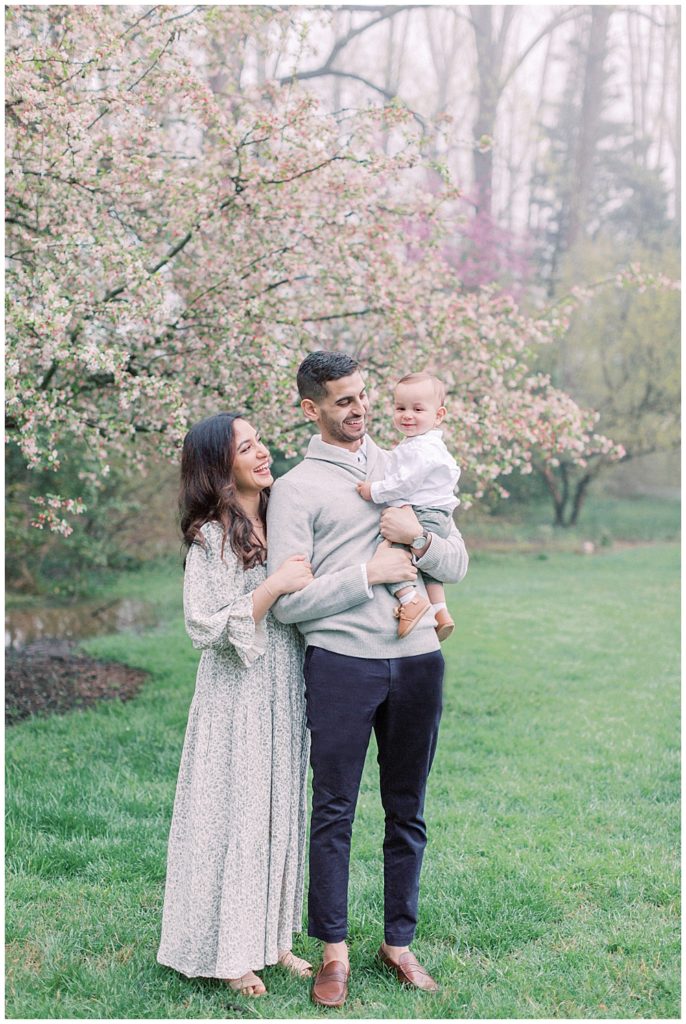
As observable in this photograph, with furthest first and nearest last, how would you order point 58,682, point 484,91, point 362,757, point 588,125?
point 588,125 → point 484,91 → point 58,682 → point 362,757

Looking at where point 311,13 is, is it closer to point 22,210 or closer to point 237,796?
point 22,210

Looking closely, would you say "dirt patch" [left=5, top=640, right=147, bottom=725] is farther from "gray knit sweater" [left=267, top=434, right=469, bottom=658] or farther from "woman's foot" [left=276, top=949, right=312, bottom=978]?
"gray knit sweater" [left=267, top=434, right=469, bottom=658]

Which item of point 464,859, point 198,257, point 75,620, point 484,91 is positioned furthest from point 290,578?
point 484,91

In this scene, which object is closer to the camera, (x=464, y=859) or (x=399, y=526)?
(x=399, y=526)

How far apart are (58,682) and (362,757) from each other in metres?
4.56

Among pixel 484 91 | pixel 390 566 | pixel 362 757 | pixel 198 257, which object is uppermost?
pixel 484 91

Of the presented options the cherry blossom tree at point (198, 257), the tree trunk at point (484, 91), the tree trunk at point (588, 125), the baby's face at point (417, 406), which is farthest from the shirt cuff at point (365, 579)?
the tree trunk at point (588, 125)

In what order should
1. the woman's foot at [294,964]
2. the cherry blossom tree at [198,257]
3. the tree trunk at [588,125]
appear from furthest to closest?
the tree trunk at [588,125], the cherry blossom tree at [198,257], the woman's foot at [294,964]

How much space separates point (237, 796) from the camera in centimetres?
271

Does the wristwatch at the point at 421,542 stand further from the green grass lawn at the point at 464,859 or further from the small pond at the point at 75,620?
the small pond at the point at 75,620

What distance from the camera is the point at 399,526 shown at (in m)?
2.64

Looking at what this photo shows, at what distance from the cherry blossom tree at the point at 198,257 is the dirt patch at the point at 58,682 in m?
1.68

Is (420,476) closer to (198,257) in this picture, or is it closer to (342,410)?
(342,410)

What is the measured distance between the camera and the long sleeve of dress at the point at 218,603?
8.64 feet
